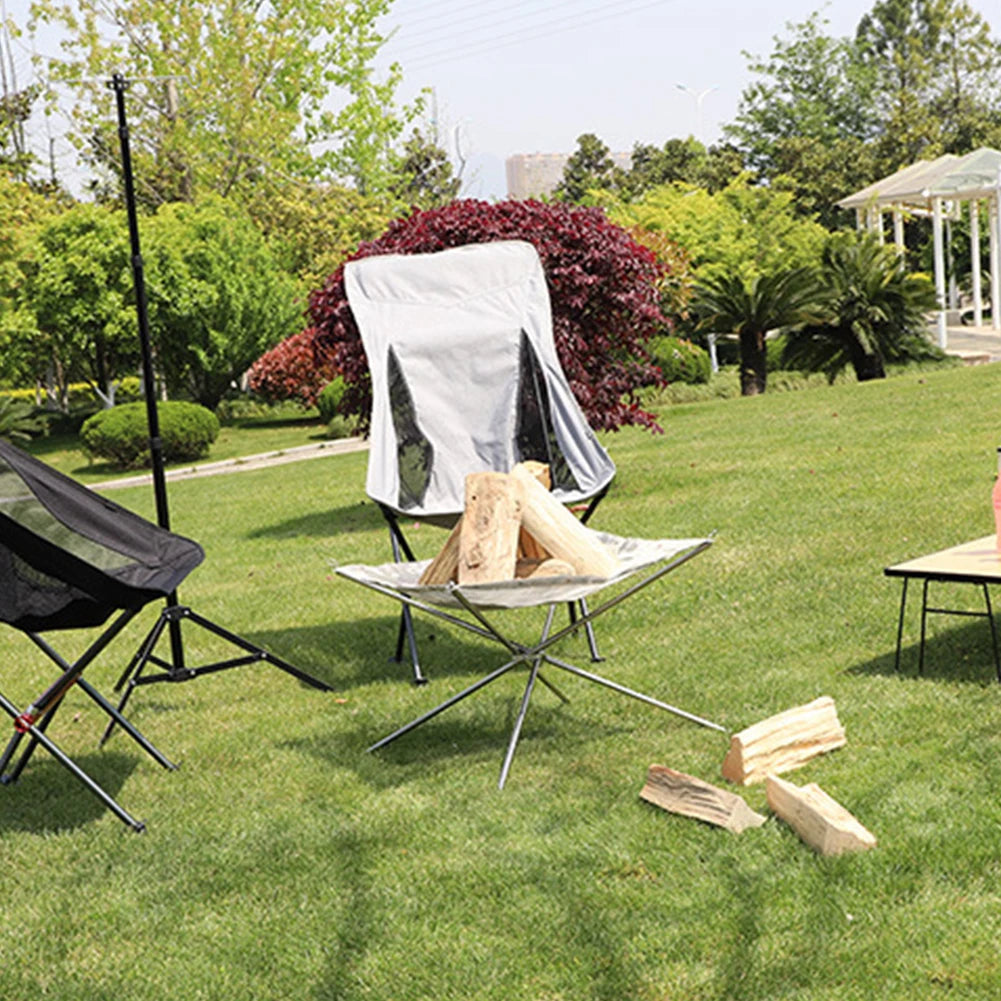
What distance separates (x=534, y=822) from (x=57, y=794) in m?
1.56

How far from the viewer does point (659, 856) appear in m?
3.18

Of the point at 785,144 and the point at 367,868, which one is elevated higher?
the point at 785,144

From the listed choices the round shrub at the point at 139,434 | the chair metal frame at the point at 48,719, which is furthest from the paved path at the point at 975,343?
the chair metal frame at the point at 48,719

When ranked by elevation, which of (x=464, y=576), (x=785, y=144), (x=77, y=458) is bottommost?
(x=77, y=458)

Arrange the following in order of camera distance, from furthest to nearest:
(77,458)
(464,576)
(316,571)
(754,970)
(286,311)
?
(286,311) < (77,458) < (316,571) < (464,576) < (754,970)

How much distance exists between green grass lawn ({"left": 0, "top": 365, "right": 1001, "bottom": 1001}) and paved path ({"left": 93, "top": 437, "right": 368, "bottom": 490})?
997cm

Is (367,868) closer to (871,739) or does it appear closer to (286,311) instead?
(871,739)

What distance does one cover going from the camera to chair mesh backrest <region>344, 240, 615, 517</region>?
5.72 meters

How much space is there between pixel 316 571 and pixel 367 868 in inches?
170

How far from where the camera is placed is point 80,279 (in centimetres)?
2156

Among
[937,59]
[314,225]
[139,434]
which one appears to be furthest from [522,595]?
[937,59]

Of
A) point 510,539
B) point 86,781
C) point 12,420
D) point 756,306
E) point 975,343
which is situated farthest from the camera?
point 975,343

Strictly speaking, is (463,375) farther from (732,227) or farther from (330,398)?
(732,227)

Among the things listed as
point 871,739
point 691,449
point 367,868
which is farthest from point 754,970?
point 691,449
